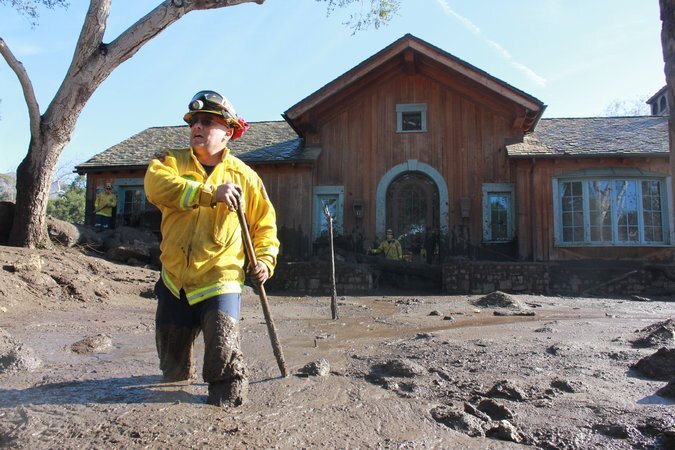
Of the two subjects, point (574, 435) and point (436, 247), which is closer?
point (574, 435)

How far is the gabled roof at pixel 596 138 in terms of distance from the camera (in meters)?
13.4

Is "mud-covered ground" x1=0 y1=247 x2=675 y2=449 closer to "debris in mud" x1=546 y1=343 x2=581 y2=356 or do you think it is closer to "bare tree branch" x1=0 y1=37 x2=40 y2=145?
"debris in mud" x1=546 y1=343 x2=581 y2=356

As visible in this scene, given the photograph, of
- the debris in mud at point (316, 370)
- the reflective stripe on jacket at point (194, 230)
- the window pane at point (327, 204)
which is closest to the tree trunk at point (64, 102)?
the window pane at point (327, 204)

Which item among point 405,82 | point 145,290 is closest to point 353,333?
point 145,290

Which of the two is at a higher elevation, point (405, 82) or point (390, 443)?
point (405, 82)

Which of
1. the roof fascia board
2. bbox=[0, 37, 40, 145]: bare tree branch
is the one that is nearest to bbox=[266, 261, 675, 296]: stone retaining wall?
the roof fascia board

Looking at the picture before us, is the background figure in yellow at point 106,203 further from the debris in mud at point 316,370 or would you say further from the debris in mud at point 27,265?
the debris in mud at point 316,370

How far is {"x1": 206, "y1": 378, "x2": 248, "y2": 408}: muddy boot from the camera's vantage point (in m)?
2.88

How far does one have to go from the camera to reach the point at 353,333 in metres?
6.14

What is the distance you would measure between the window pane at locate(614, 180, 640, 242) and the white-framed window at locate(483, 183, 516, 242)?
2.61 m

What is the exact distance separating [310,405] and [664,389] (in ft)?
7.54

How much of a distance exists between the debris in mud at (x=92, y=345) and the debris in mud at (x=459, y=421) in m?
3.09

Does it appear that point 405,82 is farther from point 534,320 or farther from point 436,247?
point 534,320

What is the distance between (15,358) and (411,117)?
12.9 metres
